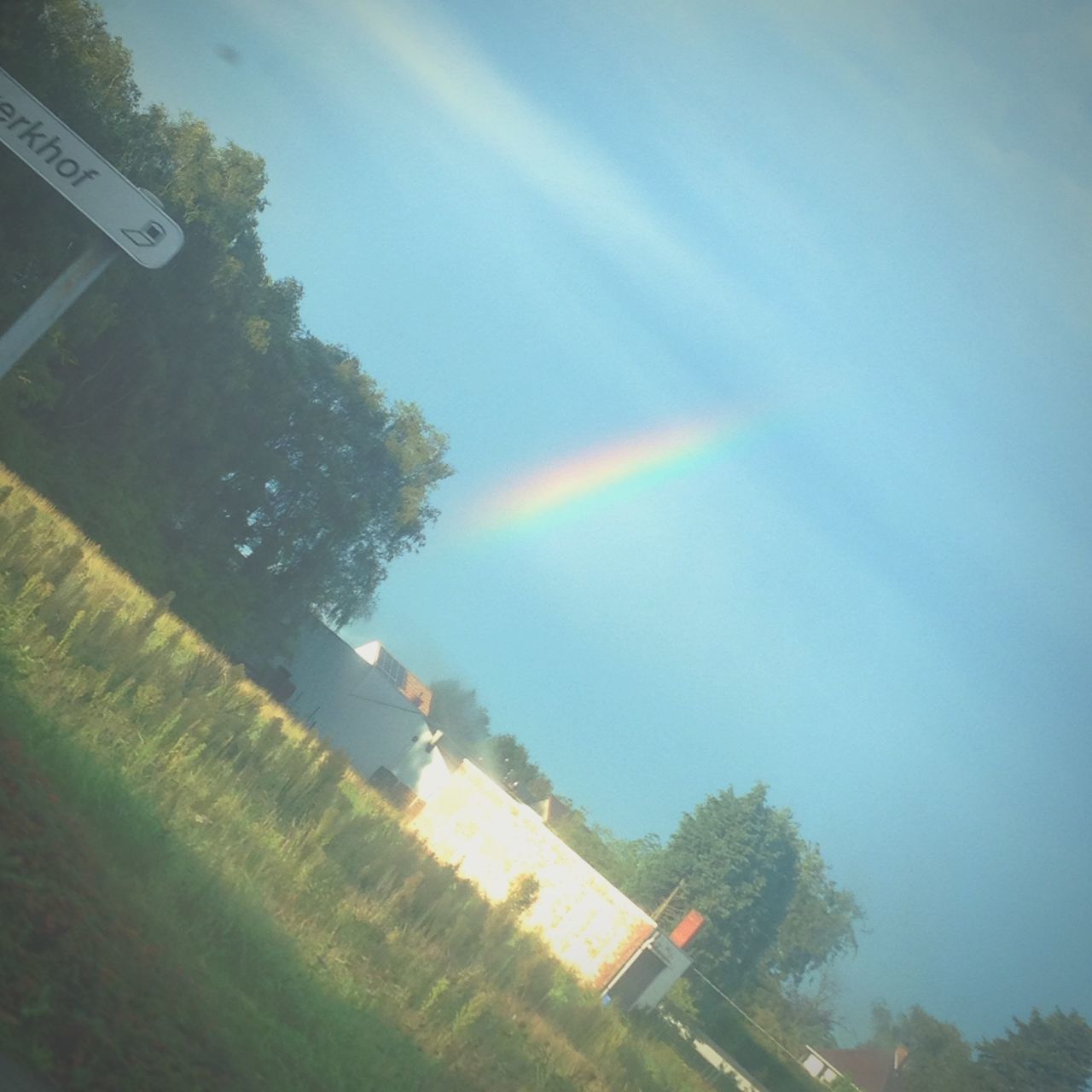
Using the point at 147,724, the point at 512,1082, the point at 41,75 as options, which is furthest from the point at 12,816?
the point at 41,75

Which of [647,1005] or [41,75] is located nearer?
[41,75]

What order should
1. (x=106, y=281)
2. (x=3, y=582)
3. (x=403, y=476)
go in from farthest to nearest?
(x=403, y=476)
(x=106, y=281)
(x=3, y=582)

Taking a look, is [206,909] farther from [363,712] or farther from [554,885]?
[363,712]

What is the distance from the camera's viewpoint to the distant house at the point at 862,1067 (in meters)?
67.1

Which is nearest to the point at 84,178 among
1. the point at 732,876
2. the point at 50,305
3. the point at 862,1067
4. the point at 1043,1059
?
the point at 50,305

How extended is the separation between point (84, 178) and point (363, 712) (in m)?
47.2

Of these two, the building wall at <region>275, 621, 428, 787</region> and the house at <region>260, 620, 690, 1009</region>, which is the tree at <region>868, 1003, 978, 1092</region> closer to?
the house at <region>260, 620, 690, 1009</region>

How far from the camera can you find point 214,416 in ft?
113

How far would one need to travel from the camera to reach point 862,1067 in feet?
243

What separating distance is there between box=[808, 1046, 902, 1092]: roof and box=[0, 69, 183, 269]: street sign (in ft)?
264

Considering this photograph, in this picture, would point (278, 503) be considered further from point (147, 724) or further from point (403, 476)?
point (147, 724)

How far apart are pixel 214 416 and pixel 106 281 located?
7.26m

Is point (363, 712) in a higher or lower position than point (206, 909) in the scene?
lower

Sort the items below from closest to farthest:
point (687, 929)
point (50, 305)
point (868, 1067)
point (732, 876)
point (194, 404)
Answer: point (50, 305) < point (194, 404) < point (687, 929) < point (732, 876) < point (868, 1067)
